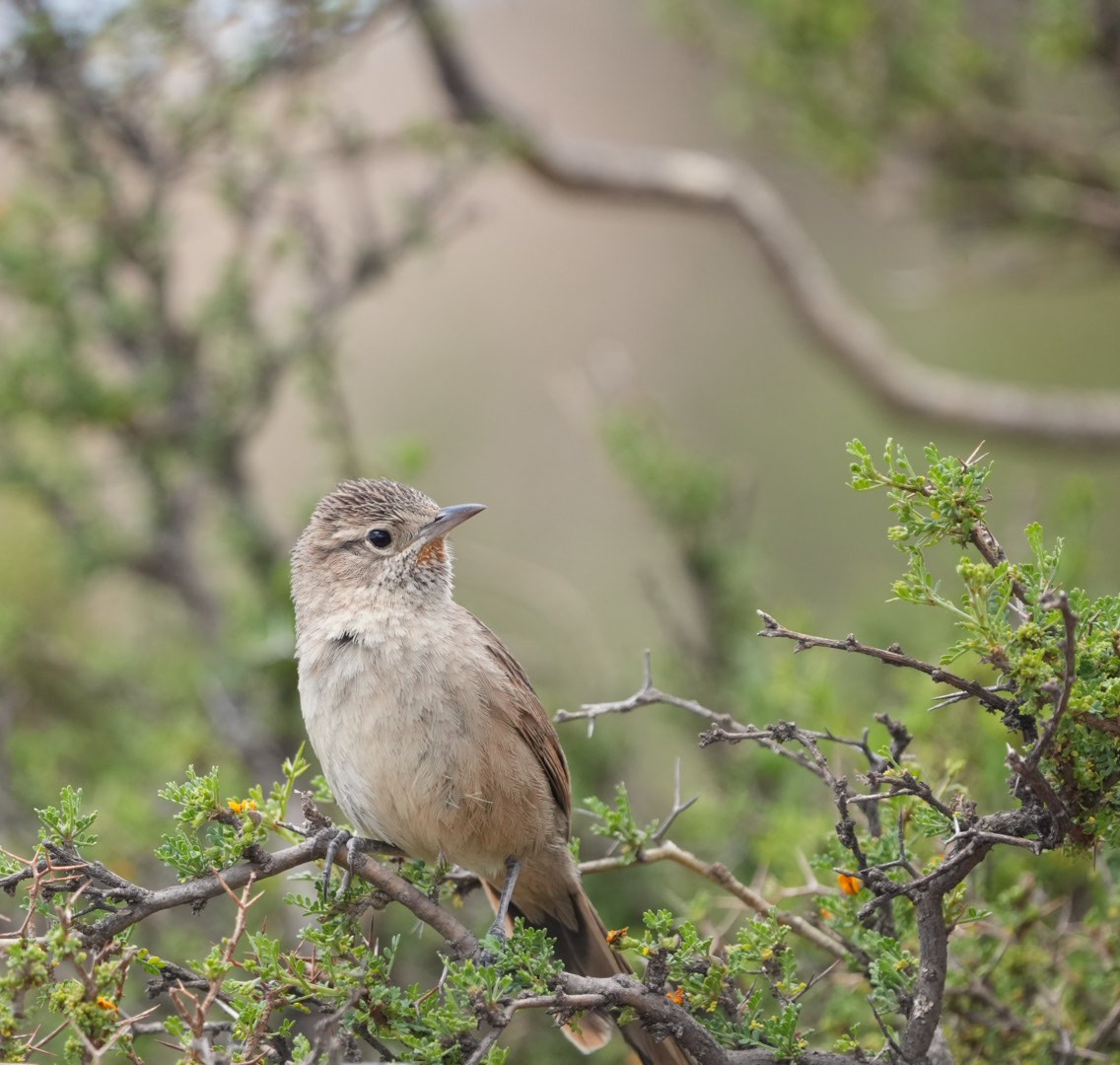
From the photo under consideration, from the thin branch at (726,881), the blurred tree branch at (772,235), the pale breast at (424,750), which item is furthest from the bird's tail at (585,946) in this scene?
the blurred tree branch at (772,235)

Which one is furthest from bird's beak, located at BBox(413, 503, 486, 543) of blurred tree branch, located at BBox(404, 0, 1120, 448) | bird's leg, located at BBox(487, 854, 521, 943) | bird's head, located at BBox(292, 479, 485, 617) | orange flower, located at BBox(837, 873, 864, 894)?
blurred tree branch, located at BBox(404, 0, 1120, 448)

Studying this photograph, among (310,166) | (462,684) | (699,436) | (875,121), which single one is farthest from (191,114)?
(699,436)

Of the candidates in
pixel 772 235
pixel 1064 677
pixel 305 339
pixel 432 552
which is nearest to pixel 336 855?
pixel 432 552

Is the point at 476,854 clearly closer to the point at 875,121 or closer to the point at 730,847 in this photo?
the point at 730,847

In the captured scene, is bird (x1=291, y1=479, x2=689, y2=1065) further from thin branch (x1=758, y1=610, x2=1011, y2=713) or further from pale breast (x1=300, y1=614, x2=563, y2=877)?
thin branch (x1=758, y1=610, x2=1011, y2=713)

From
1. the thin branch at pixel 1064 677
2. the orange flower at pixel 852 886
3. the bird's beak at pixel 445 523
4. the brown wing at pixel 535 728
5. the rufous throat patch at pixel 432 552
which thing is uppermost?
the thin branch at pixel 1064 677

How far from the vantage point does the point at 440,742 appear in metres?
3.46

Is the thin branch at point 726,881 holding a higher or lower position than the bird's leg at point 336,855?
lower

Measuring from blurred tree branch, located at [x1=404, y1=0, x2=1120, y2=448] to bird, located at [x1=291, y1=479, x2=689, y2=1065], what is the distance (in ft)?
12.1

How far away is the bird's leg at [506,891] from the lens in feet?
11.3

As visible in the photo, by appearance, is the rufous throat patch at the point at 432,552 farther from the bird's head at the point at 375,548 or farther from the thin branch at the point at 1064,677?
the thin branch at the point at 1064,677

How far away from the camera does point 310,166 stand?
6.64 meters

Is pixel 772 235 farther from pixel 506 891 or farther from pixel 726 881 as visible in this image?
pixel 726 881

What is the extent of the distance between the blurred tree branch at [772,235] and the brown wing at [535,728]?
3847 mm
